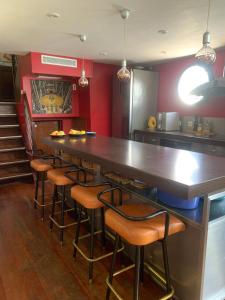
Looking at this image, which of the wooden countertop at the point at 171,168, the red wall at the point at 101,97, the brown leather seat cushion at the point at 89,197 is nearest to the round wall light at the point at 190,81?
the red wall at the point at 101,97

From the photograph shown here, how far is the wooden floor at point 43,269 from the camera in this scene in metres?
1.76

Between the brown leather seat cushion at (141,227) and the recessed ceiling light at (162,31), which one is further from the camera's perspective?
the recessed ceiling light at (162,31)

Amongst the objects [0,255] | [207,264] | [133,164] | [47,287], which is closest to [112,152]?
[133,164]

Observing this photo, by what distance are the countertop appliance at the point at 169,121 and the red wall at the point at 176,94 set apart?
0.69 ft

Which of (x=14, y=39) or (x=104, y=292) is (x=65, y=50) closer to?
(x=14, y=39)

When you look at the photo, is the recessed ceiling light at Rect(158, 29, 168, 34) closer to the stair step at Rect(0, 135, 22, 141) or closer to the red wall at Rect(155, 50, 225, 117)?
the red wall at Rect(155, 50, 225, 117)

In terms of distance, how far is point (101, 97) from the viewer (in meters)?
5.09

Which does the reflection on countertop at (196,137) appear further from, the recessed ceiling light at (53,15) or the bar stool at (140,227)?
the recessed ceiling light at (53,15)

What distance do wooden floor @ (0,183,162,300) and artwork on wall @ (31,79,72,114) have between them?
279 centimetres

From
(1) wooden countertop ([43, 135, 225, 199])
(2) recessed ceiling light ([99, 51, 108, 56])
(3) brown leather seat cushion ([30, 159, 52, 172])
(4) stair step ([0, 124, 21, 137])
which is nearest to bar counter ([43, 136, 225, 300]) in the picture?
(1) wooden countertop ([43, 135, 225, 199])

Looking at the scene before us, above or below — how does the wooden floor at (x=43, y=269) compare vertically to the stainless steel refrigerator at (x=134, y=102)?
below

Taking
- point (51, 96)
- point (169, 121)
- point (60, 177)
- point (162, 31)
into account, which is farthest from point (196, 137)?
point (51, 96)

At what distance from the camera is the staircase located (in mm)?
4273

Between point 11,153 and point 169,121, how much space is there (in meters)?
3.33
